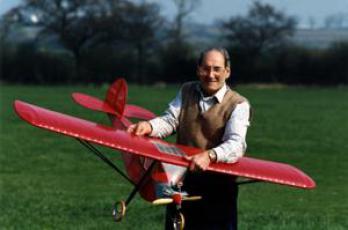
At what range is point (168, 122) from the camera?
4516 millimetres

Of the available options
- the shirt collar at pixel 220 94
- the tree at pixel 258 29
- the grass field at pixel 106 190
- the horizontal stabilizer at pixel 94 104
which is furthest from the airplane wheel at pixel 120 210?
the tree at pixel 258 29

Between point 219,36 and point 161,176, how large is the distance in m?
73.0

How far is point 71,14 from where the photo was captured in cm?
8044

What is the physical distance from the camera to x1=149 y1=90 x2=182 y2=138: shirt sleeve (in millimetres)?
4512

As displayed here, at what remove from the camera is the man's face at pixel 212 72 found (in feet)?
14.4

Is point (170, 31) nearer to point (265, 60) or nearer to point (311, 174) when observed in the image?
point (265, 60)

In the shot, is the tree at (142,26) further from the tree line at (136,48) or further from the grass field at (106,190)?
the grass field at (106,190)

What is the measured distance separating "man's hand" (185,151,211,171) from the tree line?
58158mm

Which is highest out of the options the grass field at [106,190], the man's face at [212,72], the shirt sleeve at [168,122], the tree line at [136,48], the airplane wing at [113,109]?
the tree line at [136,48]

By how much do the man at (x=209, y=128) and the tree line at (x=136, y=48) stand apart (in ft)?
190

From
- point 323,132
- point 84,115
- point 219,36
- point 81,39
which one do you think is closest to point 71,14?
point 81,39

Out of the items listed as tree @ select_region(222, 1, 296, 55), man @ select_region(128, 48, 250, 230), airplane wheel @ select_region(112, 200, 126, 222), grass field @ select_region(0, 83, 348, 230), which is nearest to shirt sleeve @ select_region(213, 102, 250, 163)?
man @ select_region(128, 48, 250, 230)

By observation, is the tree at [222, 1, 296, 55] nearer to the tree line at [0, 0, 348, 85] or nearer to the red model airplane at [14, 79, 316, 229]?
the tree line at [0, 0, 348, 85]

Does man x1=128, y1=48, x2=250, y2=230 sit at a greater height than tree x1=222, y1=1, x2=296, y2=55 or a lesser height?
lesser
